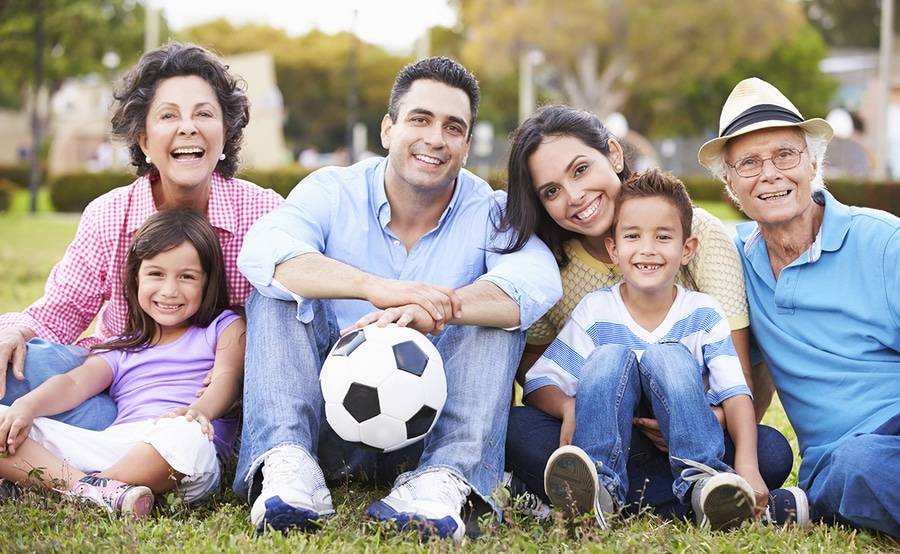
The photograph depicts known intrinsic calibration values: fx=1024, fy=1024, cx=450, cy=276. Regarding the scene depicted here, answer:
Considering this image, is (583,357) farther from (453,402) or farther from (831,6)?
(831,6)

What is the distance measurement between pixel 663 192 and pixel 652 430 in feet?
2.95

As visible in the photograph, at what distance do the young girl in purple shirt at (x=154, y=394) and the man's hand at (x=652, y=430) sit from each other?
153 cm

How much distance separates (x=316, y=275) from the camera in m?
3.62

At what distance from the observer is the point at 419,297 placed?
351 cm

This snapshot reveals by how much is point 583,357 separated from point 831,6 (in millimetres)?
60387

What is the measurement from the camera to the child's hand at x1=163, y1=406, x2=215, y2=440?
12.1 feet

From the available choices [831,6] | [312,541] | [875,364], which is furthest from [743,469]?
[831,6]

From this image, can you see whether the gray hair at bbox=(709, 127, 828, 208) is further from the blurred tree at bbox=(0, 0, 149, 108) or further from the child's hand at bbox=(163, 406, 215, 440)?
the blurred tree at bbox=(0, 0, 149, 108)

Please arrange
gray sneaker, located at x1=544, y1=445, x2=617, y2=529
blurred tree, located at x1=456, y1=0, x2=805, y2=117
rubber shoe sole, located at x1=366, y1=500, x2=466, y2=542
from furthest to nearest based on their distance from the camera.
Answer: blurred tree, located at x1=456, y1=0, x2=805, y2=117 → gray sneaker, located at x1=544, y1=445, x2=617, y2=529 → rubber shoe sole, located at x1=366, y1=500, x2=466, y2=542

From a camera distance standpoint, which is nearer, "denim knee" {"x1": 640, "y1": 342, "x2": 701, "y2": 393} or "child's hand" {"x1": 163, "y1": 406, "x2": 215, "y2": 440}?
"denim knee" {"x1": 640, "y1": 342, "x2": 701, "y2": 393}

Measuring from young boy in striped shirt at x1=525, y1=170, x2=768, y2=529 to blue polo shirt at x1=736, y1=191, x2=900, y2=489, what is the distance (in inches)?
10.3

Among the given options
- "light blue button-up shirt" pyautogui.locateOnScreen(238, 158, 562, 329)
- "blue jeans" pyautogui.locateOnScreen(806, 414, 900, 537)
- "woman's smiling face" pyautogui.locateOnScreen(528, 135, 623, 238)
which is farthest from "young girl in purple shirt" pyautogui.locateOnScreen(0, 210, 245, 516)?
"blue jeans" pyautogui.locateOnScreen(806, 414, 900, 537)

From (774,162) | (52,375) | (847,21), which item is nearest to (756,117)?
(774,162)

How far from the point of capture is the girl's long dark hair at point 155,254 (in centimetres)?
409
